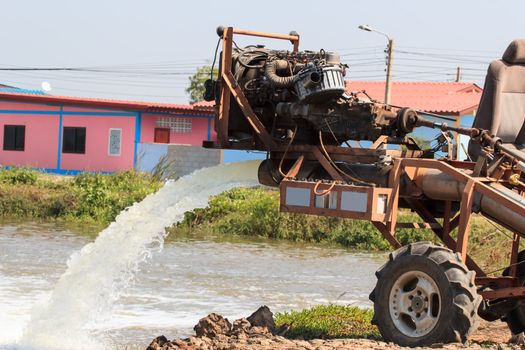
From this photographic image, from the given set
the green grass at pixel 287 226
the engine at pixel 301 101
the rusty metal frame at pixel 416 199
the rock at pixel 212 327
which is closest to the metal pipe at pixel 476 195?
the rusty metal frame at pixel 416 199

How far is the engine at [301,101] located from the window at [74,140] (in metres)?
31.9

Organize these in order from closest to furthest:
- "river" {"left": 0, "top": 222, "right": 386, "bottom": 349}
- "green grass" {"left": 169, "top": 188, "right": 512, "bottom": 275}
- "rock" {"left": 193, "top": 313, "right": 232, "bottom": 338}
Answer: "rock" {"left": 193, "top": 313, "right": 232, "bottom": 338}, "river" {"left": 0, "top": 222, "right": 386, "bottom": 349}, "green grass" {"left": 169, "top": 188, "right": 512, "bottom": 275}

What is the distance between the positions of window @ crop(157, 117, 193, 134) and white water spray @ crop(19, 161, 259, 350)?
30781 mm

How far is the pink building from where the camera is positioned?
42094 millimetres

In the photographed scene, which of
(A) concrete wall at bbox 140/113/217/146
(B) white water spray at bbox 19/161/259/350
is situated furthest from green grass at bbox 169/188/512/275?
(A) concrete wall at bbox 140/113/217/146

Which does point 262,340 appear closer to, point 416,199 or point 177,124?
point 416,199

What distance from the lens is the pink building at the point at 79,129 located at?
42.1 meters

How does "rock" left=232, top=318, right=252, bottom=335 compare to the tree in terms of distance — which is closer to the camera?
"rock" left=232, top=318, right=252, bottom=335

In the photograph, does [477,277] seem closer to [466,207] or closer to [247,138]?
[466,207]

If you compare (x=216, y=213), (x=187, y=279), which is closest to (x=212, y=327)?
(x=187, y=279)

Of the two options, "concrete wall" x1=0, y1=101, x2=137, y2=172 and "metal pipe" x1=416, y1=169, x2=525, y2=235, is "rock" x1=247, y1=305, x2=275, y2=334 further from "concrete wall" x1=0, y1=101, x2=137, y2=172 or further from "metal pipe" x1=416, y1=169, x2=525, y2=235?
"concrete wall" x1=0, y1=101, x2=137, y2=172

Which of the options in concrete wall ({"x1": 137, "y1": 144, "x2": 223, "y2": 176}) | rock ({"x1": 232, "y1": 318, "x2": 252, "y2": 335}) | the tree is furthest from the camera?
the tree

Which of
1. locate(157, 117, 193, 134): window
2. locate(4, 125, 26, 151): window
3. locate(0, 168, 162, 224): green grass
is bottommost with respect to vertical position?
locate(0, 168, 162, 224): green grass

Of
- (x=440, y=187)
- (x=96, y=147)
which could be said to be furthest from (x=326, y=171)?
(x=96, y=147)
